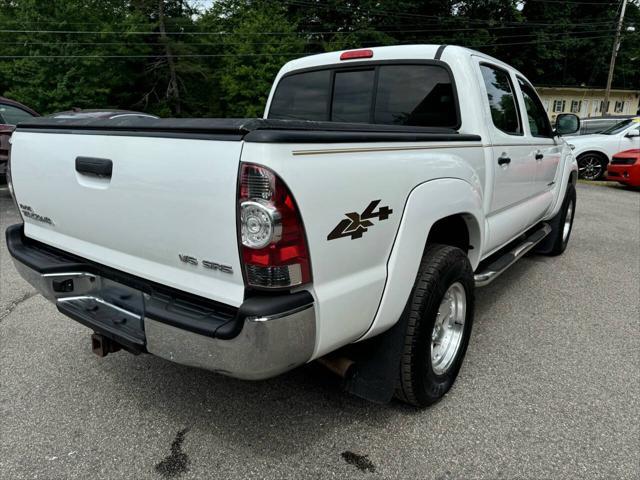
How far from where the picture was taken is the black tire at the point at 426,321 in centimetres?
228

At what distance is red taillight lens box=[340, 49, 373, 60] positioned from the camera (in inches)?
131

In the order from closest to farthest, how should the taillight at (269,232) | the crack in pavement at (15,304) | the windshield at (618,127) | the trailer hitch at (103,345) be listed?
the taillight at (269,232), the trailer hitch at (103,345), the crack in pavement at (15,304), the windshield at (618,127)

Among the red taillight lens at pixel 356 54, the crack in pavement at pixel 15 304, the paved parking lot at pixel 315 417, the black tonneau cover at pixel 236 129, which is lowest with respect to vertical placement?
the crack in pavement at pixel 15 304

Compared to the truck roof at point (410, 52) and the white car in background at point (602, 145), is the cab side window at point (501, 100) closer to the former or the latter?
the truck roof at point (410, 52)

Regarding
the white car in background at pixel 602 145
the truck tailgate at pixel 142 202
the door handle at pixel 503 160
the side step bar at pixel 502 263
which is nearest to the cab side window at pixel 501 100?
the door handle at pixel 503 160

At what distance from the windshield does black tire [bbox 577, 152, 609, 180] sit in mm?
640

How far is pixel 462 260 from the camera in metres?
2.62

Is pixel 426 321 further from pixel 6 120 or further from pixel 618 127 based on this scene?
pixel 618 127

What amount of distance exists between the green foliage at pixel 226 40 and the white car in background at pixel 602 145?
20501 millimetres

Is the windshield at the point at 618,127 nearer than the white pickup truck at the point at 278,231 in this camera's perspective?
No

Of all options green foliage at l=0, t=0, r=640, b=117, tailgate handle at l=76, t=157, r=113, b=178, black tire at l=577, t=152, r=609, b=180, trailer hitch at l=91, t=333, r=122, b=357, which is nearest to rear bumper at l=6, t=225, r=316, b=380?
trailer hitch at l=91, t=333, r=122, b=357

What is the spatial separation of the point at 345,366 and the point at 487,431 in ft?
2.82

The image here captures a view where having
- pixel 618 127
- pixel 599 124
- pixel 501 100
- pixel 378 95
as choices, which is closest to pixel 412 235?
pixel 378 95

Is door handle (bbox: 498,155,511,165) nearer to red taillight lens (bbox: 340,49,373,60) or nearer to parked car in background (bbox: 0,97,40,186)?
red taillight lens (bbox: 340,49,373,60)
